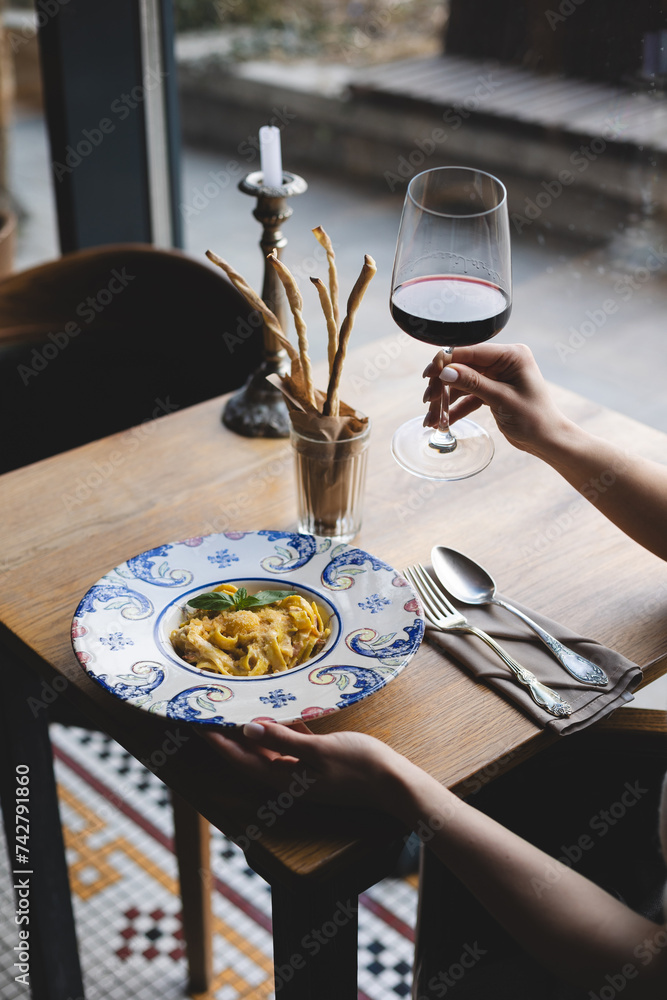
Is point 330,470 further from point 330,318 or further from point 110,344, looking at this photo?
point 110,344

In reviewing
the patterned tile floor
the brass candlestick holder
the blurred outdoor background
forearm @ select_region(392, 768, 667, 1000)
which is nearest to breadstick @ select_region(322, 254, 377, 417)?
the brass candlestick holder

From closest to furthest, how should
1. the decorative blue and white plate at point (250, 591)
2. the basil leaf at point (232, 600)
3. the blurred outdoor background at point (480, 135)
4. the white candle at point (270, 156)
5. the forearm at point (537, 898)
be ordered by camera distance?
the forearm at point (537, 898)
the decorative blue and white plate at point (250, 591)
the basil leaf at point (232, 600)
the white candle at point (270, 156)
the blurred outdoor background at point (480, 135)

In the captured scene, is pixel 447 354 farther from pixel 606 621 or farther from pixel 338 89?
pixel 338 89

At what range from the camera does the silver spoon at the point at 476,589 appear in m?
1.03

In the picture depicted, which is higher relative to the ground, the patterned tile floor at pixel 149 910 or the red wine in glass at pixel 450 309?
the red wine in glass at pixel 450 309

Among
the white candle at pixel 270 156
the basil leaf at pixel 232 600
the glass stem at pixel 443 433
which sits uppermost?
the white candle at pixel 270 156

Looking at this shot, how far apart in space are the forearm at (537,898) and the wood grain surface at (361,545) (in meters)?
0.05

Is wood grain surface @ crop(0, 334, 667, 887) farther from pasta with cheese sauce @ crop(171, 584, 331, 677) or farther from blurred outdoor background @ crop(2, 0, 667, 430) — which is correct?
blurred outdoor background @ crop(2, 0, 667, 430)

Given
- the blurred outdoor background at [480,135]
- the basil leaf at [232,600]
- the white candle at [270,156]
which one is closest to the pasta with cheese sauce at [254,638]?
the basil leaf at [232,600]

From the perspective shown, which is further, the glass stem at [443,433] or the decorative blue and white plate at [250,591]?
the glass stem at [443,433]

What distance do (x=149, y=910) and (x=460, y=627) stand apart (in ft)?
3.57

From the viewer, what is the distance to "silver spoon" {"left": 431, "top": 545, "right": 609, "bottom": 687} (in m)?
1.03

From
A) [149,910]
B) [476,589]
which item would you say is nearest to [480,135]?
[476,589]

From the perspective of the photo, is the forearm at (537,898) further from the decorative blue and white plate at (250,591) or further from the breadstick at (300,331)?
the breadstick at (300,331)
